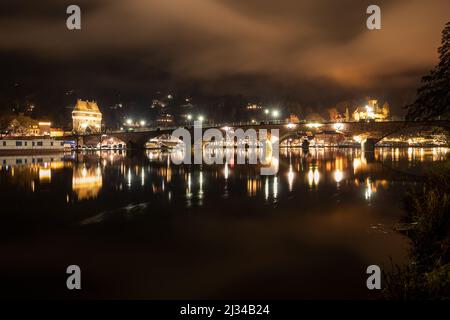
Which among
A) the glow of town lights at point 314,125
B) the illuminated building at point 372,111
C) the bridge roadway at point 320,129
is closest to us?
the bridge roadway at point 320,129

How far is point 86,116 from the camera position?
18112cm

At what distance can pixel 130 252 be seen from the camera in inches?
612

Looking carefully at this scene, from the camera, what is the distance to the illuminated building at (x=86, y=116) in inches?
6836

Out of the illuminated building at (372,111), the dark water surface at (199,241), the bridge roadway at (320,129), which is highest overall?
the illuminated building at (372,111)

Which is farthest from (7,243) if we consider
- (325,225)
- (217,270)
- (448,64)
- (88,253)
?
(448,64)

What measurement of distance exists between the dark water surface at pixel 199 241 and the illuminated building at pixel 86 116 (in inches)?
5829

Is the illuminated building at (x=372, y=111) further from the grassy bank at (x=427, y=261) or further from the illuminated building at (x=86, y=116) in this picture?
the grassy bank at (x=427, y=261)

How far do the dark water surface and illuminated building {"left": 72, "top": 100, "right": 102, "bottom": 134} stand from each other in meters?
148

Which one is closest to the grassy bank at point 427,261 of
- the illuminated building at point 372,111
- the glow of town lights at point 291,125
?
the glow of town lights at point 291,125

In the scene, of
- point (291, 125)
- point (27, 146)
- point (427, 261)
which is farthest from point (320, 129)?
point (427, 261)

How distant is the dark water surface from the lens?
480 inches
